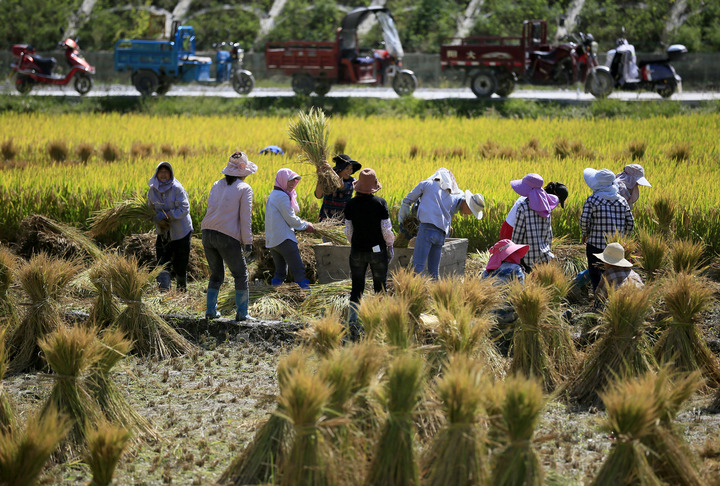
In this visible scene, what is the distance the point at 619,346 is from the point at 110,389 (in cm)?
283

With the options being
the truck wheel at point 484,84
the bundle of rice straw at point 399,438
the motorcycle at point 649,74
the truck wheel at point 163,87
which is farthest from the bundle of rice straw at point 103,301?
the truck wheel at point 163,87

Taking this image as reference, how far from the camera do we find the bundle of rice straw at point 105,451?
418 centimetres

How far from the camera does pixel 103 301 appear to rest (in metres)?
6.73

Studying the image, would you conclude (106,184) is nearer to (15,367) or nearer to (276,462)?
(15,367)

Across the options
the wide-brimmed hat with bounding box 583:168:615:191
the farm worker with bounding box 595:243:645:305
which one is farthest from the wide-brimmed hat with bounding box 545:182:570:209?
the farm worker with bounding box 595:243:645:305

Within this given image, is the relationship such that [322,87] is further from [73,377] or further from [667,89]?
[73,377]

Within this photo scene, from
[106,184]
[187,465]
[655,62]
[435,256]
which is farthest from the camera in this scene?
[655,62]

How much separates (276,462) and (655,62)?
1945cm

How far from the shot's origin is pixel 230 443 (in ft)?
16.4

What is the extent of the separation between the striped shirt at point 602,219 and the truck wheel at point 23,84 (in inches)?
802

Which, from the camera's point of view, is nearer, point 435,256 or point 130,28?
point 435,256

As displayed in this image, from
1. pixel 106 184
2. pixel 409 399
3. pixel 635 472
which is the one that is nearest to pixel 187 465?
pixel 409 399

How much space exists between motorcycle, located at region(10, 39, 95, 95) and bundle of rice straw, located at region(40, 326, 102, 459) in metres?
21.4

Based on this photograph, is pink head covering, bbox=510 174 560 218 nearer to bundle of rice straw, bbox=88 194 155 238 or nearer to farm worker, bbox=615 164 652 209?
farm worker, bbox=615 164 652 209
